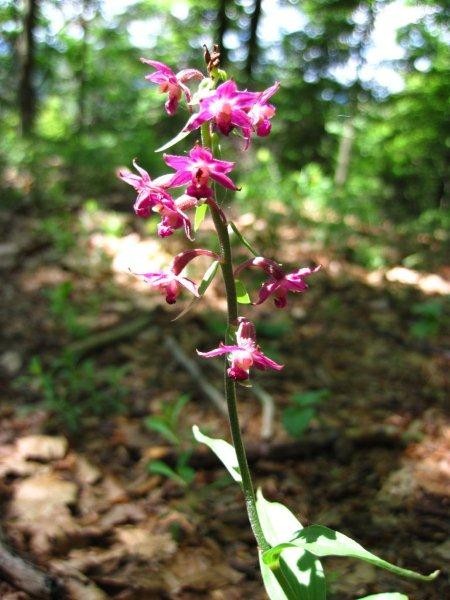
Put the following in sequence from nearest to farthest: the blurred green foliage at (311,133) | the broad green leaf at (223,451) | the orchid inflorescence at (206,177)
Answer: the orchid inflorescence at (206,177), the broad green leaf at (223,451), the blurred green foliage at (311,133)

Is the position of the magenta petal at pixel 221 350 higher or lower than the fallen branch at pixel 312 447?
lower

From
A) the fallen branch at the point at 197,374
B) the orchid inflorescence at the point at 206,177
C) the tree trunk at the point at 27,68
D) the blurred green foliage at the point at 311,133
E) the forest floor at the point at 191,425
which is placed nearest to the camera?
the orchid inflorescence at the point at 206,177

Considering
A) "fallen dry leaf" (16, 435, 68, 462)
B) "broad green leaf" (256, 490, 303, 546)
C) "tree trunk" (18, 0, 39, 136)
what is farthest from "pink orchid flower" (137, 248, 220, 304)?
"tree trunk" (18, 0, 39, 136)

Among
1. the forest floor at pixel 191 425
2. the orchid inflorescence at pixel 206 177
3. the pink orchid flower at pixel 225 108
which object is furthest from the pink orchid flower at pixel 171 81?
the forest floor at pixel 191 425

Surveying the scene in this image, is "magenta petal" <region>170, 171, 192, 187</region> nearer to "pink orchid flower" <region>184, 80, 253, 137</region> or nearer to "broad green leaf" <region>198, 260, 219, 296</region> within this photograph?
"pink orchid flower" <region>184, 80, 253, 137</region>

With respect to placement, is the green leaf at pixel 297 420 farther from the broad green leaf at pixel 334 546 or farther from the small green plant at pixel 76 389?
the broad green leaf at pixel 334 546
